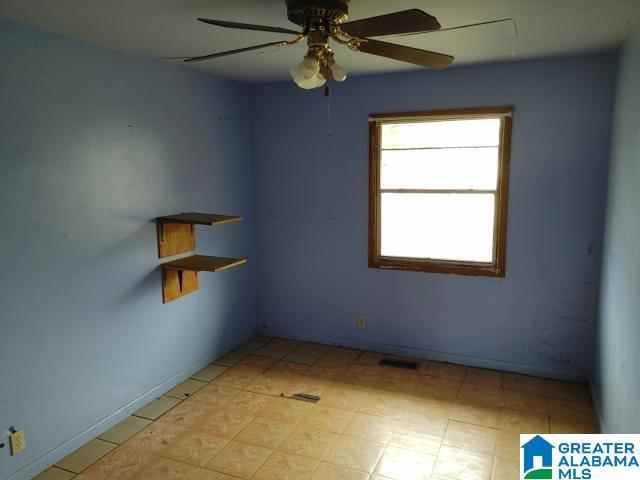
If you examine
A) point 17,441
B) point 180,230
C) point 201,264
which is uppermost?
point 180,230

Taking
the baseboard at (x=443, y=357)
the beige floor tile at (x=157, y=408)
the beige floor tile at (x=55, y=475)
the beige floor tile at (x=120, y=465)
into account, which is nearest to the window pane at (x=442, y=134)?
the baseboard at (x=443, y=357)

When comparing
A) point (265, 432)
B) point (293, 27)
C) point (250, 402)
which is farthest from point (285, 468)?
point (293, 27)

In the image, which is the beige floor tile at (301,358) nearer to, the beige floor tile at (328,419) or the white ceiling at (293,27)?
the beige floor tile at (328,419)

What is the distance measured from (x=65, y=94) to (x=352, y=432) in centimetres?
266

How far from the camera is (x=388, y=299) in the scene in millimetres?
4141

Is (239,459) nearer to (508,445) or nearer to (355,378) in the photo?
(355,378)

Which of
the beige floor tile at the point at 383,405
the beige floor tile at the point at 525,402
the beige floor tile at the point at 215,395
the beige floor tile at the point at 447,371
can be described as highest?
the beige floor tile at the point at 447,371

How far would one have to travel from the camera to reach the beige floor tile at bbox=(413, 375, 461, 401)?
347 centimetres

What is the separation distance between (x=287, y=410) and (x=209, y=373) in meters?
0.90

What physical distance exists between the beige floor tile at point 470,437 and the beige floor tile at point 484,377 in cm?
63

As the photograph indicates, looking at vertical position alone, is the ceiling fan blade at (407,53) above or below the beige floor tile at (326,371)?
above

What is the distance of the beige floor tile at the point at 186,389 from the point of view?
11.5ft

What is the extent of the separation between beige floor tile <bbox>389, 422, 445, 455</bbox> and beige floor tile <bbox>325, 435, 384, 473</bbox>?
0.13 meters

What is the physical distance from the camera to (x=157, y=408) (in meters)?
3.33
